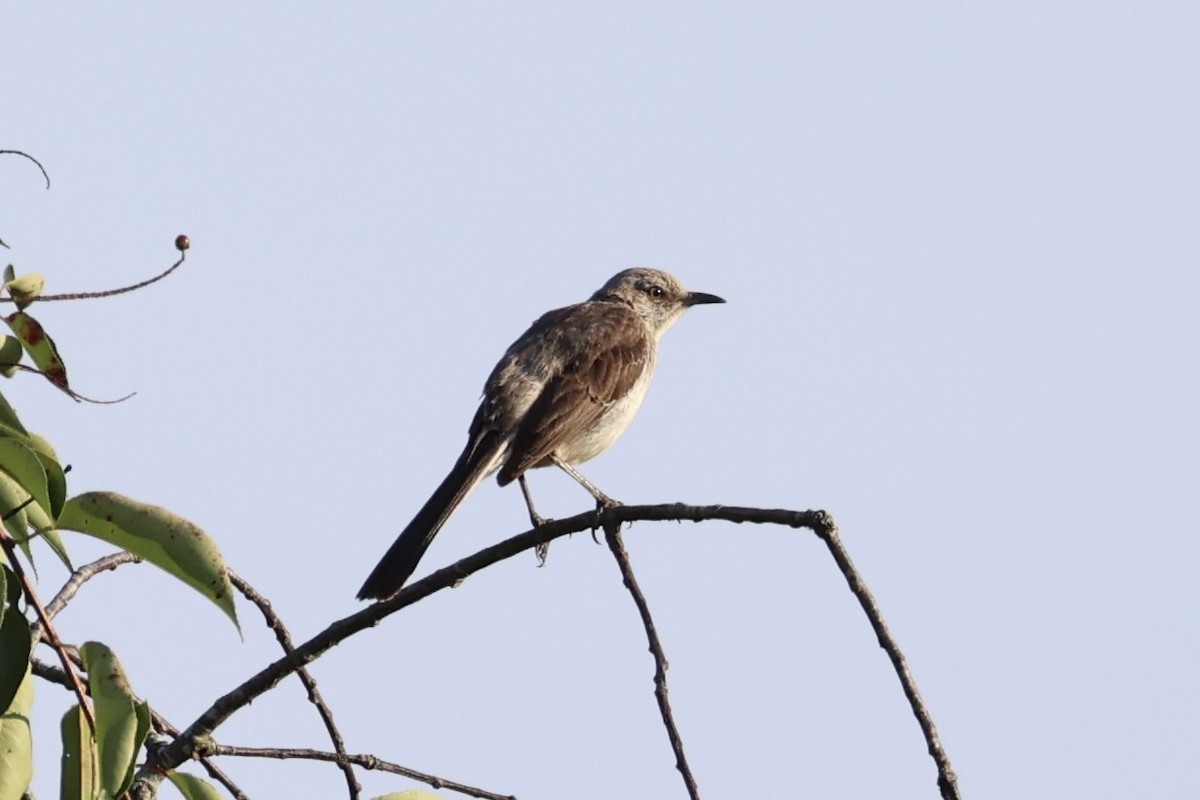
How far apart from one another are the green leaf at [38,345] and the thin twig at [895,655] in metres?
1.48

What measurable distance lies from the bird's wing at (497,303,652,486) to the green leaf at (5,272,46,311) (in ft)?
13.9

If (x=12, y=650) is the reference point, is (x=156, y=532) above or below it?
above

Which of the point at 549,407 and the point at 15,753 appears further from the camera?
the point at 549,407

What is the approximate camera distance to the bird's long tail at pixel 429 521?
6.27 meters

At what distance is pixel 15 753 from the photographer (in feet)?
8.78

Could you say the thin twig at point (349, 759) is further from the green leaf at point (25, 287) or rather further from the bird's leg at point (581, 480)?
the bird's leg at point (581, 480)

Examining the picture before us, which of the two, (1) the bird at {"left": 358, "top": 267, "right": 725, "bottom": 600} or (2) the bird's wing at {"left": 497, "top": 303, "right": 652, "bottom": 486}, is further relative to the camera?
(2) the bird's wing at {"left": 497, "top": 303, "right": 652, "bottom": 486}

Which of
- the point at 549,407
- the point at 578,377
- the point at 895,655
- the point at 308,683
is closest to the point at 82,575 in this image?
the point at 308,683

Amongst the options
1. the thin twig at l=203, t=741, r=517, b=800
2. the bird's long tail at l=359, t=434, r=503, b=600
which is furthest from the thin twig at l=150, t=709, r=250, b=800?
the bird's long tail at l=359, t=434, r=503, b=600

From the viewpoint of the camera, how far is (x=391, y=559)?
21.0 feet

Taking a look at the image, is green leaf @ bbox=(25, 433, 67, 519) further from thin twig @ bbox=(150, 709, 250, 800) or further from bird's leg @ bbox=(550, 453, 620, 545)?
bird's leg @ bbox=(550, 453, 620, 545)

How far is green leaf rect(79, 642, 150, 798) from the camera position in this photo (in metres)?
2.49

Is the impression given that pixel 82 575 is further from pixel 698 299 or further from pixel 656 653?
pixel 698 299

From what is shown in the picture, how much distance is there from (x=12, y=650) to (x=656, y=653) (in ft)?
3.64
